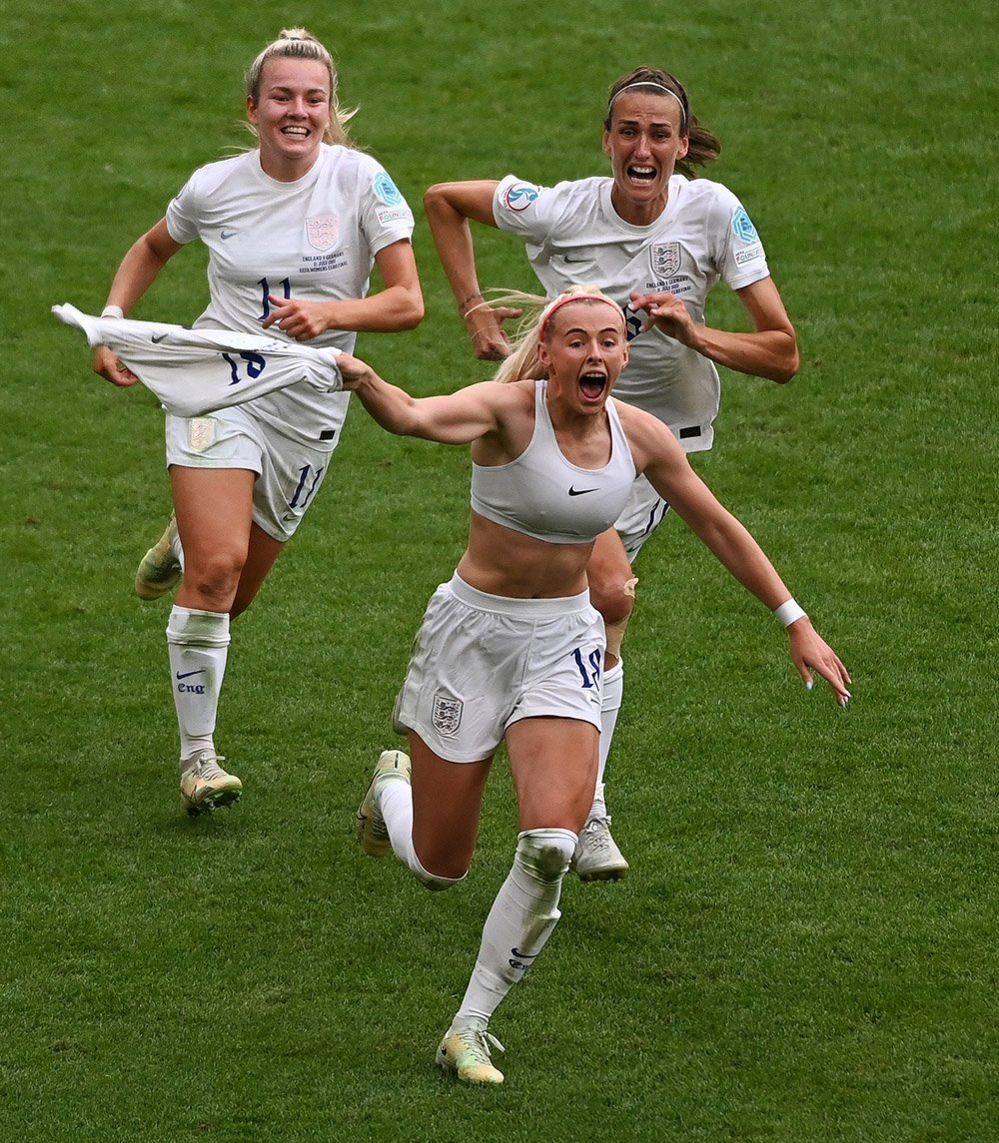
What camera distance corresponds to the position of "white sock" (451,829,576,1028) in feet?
18.5

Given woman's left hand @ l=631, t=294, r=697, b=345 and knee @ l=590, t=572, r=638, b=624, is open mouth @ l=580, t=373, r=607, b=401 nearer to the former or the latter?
woman's left hand @ l=631, t=294, r=697, b=345

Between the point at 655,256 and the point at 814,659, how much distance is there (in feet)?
6.20

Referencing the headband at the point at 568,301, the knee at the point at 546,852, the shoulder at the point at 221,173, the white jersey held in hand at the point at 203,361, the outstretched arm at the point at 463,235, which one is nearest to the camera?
the white jersey held in hand at the point at 203,361

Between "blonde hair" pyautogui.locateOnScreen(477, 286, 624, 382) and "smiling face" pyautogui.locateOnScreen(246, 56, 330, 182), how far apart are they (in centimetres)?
137

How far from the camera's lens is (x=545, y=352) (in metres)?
5.92

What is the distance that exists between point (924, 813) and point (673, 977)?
4.92ft

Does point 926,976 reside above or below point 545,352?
below

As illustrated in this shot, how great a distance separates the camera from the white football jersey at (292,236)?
7430mm

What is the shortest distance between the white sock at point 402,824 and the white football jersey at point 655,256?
1.75 meters

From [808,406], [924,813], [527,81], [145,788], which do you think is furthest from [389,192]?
[527,81]

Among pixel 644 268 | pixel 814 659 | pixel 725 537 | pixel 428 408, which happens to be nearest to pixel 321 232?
pixel 644 268

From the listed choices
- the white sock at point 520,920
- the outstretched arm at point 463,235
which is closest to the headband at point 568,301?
the outstretched arm at point 463,235

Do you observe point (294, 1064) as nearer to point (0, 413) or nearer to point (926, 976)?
point (926, 976)

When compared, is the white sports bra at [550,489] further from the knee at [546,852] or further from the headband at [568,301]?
the knee at [546,852]
